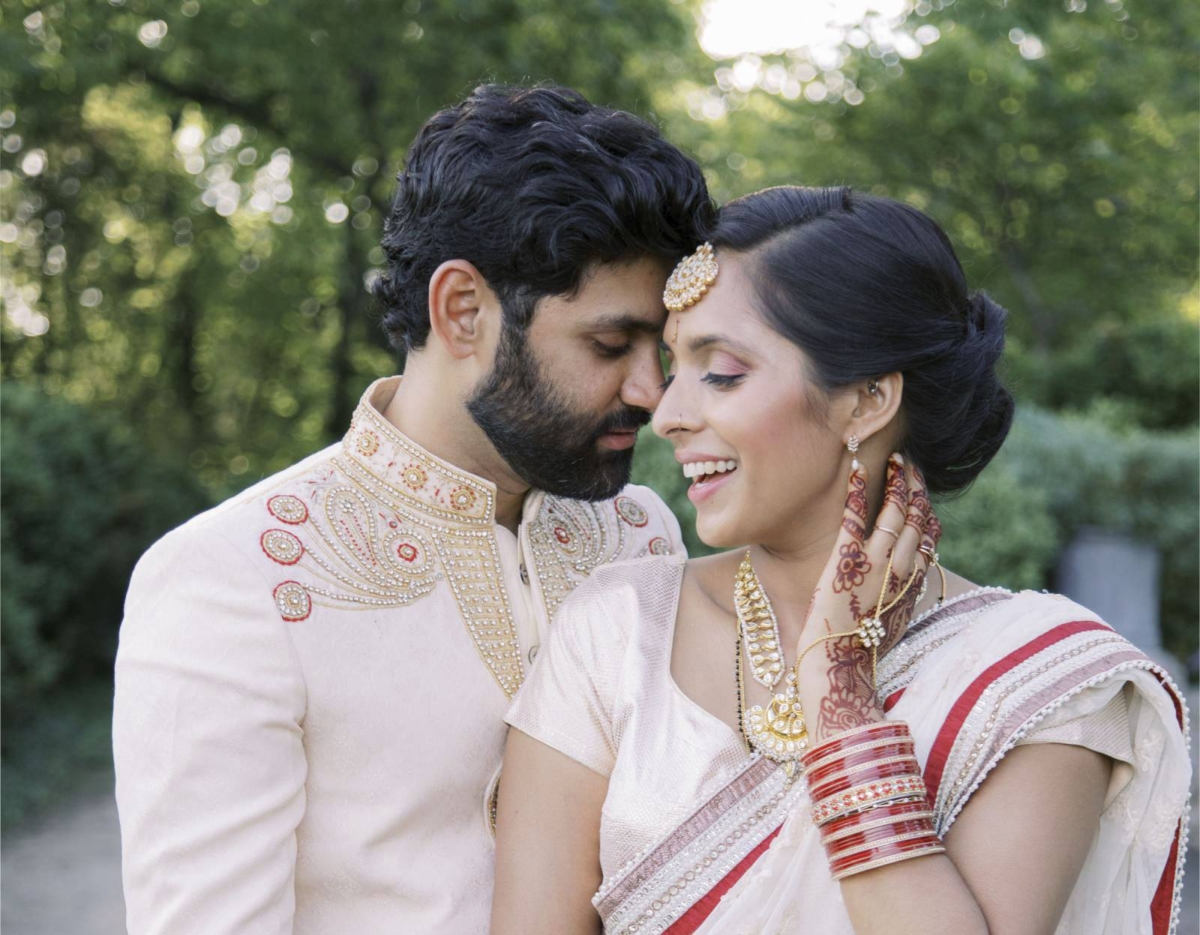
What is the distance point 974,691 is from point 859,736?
0.23 meters

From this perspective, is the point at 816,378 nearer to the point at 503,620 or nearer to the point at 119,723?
the point at 503,620

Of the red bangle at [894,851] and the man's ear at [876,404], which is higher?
the man's ear at [876,404]

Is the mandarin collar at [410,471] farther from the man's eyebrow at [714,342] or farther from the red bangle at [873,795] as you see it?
the red bangle at [873,795]

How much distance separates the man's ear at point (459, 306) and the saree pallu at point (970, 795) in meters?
0.95

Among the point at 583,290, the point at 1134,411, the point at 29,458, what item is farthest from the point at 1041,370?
the point at 583,290

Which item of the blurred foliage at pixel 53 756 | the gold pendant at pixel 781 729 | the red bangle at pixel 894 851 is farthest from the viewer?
the blurred foliage at pixel 53 756

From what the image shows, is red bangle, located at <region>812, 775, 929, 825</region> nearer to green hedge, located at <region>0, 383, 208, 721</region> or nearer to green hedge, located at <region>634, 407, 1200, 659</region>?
green hedge, located at <region>634, 407, 1200, 659</region>

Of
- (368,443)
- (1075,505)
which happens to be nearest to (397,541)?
(368,443)

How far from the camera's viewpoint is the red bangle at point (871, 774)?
182 centimetres

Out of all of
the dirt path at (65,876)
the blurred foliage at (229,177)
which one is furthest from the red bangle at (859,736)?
the blurred foliage at (229,177)

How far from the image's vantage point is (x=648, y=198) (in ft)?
7.50

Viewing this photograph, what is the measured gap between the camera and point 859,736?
184 centimetres

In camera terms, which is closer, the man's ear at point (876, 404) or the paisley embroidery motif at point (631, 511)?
the man's ear at point (876, 404)

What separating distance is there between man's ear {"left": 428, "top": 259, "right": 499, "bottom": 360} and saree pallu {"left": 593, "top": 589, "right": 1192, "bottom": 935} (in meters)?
0.95
